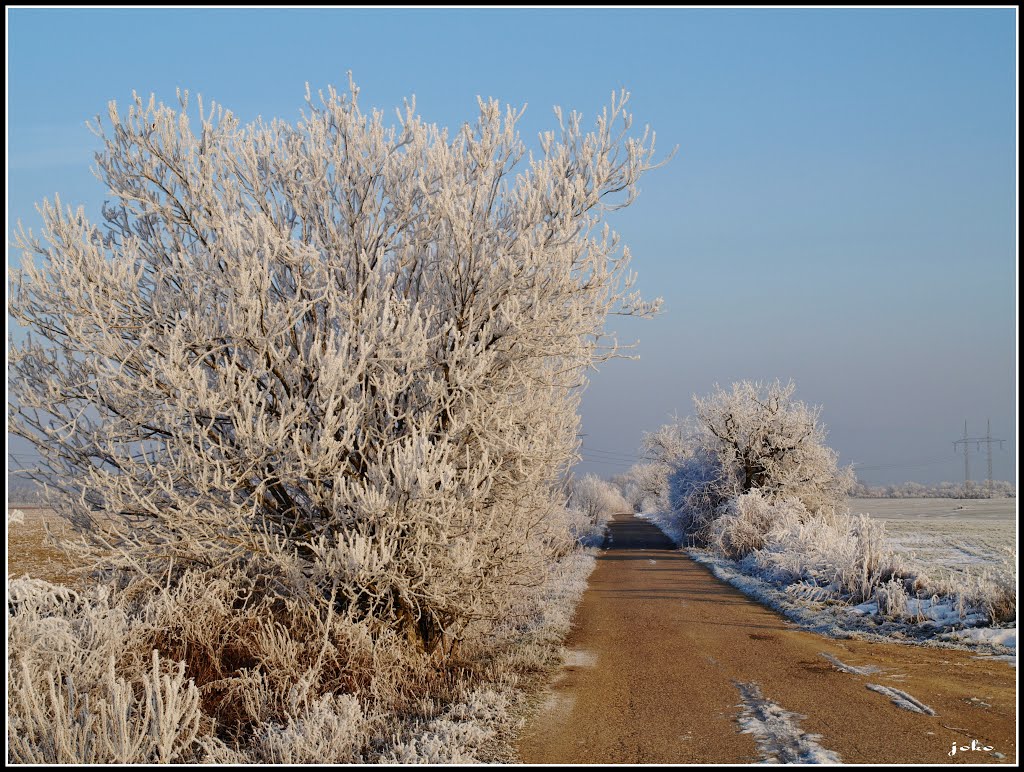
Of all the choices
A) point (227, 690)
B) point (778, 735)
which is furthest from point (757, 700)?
point (227, 690)

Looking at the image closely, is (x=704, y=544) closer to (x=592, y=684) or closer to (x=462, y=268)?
(x=592, y=684)

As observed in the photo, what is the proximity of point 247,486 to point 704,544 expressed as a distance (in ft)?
71.5

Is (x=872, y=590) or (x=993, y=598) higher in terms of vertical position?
(x=993, y=598)

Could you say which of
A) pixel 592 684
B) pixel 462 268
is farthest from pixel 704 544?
pixel 462 268

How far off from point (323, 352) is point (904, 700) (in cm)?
623

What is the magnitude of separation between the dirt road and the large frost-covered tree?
1704mm

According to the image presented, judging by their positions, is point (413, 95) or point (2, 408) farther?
point (413, 95)

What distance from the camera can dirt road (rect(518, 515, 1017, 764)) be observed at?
5.25 m

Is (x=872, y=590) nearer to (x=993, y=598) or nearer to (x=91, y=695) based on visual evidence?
(x=993, y=598)

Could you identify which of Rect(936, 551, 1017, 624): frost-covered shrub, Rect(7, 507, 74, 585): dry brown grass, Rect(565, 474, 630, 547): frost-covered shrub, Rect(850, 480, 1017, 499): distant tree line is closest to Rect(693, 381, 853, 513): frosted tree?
Rect(565, 474, 630, 547): frost-covered shrub

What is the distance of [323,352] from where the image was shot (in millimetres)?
6930

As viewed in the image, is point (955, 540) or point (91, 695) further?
point (955, 540)

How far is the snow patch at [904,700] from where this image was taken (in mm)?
6006

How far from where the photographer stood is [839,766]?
4.73m
